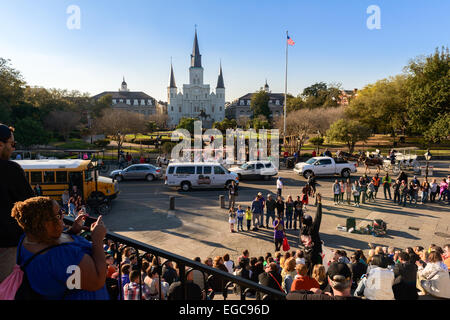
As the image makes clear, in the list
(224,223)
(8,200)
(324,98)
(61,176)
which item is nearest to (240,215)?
(224,223)

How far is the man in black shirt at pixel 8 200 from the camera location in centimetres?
271

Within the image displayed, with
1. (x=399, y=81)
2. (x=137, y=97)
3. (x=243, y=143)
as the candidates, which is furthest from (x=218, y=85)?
(x=243, y=143)

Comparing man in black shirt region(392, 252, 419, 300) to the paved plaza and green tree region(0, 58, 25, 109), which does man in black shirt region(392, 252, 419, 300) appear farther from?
green tree region(0, 58, 25, 109)

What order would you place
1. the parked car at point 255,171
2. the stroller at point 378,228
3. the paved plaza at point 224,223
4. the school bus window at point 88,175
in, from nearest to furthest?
the paved plaza at point 224,223 → the stroller at point 378,228 → the school bus window at point 88,175 → the parked car at point 255,171

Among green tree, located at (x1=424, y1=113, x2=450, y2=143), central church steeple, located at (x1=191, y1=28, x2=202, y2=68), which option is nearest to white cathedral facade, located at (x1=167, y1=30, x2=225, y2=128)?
central church steeple, located at (x1=191, y1=28, x2=202, y2=68)

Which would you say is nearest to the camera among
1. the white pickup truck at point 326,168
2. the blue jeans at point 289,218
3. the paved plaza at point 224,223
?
the paved plaza at point 224,223

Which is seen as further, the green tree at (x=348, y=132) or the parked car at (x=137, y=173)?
the green tree at (x=348, y=132)

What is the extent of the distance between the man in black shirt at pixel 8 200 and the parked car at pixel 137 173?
23.1m

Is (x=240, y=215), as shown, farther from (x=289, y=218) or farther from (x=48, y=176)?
(x=48, y=176)

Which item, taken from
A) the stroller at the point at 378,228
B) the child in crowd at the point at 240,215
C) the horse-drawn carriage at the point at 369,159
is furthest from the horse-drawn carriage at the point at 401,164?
the child in crowd at the point at 240,215

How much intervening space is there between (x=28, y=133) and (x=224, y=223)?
1425 inches

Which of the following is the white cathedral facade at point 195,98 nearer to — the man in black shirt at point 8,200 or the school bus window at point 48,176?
the school bus window at point 48,176

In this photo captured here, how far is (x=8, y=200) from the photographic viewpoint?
2748mm
